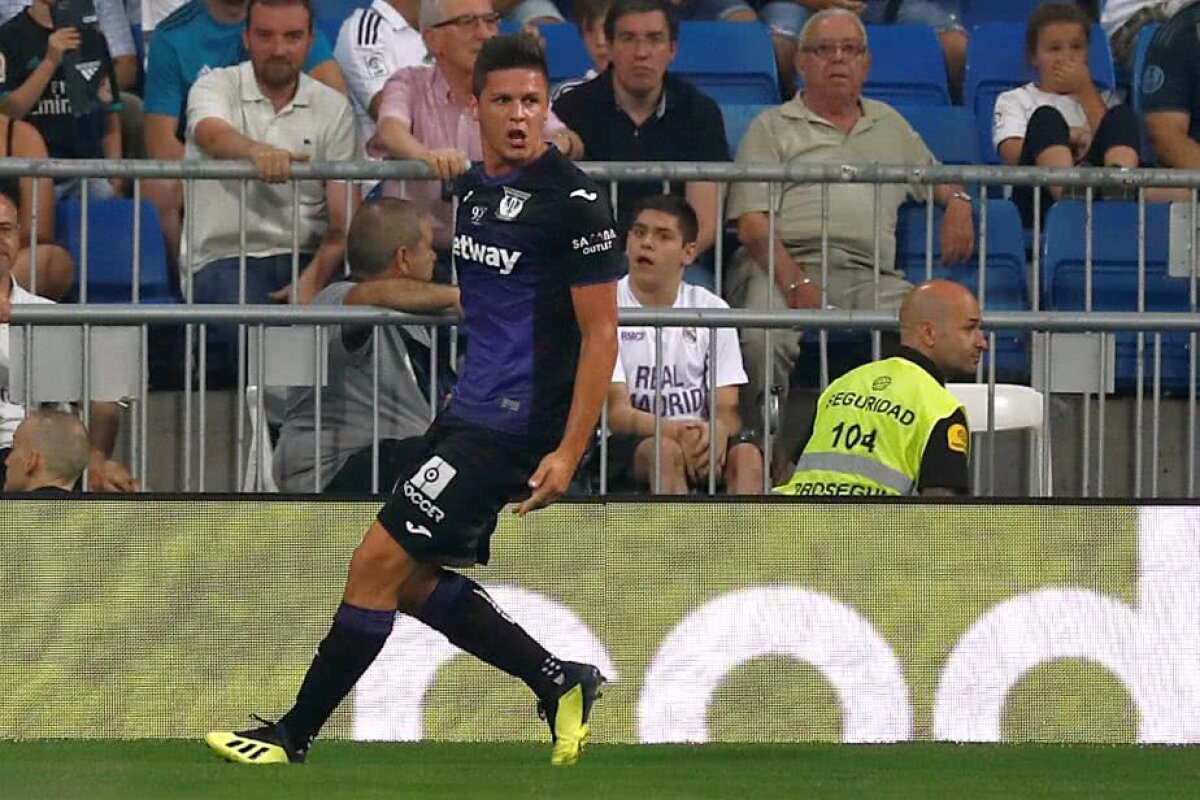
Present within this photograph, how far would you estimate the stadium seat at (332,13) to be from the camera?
1134 centimetres

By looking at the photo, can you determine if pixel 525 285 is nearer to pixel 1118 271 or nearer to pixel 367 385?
pixel 367 385

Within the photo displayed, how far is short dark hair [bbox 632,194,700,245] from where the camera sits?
858 centimetres

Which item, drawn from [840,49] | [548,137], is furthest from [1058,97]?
[548,137]

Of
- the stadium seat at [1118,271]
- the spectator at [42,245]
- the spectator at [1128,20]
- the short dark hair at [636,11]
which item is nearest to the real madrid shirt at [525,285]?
the spectator at [42,245]

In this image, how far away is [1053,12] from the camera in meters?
10.8

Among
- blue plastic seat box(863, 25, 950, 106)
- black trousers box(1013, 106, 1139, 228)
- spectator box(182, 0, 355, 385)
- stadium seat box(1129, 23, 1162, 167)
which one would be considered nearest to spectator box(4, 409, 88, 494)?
spectator box(182, 0, 355, 385)

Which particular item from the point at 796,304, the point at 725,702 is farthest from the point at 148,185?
the point at 725,702

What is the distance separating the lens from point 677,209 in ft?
28.2

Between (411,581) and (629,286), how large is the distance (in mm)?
2729

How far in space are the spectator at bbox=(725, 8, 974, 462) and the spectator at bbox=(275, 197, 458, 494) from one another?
4.15 ft

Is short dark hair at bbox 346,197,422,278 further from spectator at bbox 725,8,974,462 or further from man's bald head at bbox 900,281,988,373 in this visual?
man's bald head at bbox 900,281,988,373

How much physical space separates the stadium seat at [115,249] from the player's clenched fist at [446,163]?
2064 mm

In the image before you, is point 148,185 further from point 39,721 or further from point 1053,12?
point 1053,12

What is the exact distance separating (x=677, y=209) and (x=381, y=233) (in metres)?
1.32
